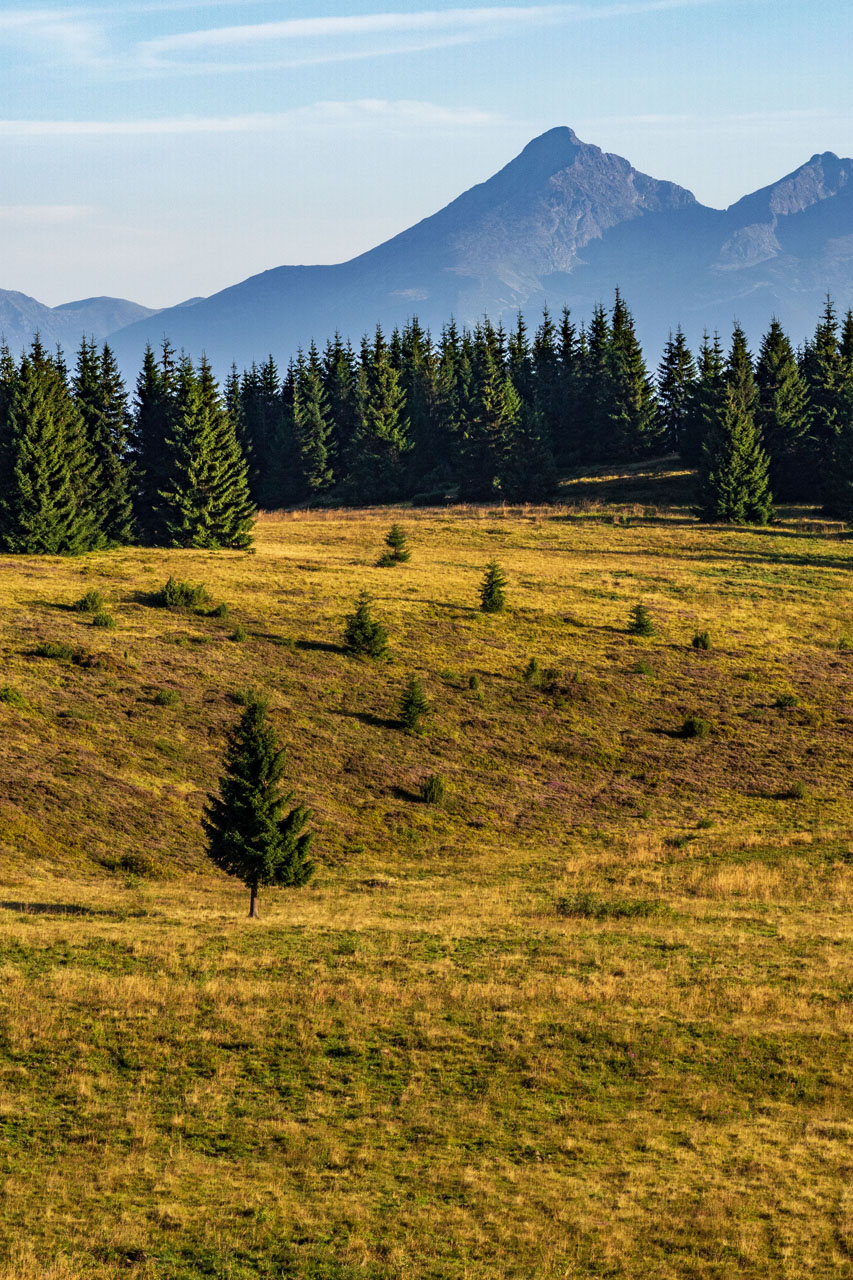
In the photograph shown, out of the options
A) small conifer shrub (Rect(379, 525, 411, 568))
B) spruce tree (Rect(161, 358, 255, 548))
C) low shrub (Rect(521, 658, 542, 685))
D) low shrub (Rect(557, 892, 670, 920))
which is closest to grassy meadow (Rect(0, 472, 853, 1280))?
low shrub (Rect(557, 892, 670, 920))

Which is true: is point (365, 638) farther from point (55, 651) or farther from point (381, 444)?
point (381, 444)

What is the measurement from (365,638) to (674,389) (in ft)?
263

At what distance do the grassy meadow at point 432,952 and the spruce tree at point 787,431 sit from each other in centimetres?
4440

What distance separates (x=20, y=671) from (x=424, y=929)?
2435 centimetres

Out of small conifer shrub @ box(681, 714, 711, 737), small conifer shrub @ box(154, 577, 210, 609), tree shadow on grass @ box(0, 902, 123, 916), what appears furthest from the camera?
small conifer shrub @ box(154, 577, 210, 609)

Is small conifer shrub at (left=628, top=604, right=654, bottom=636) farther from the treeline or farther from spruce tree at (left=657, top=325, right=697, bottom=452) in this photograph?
spruce tree at (left=657, top=325, right=697, bottom=452)

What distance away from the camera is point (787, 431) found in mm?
105688

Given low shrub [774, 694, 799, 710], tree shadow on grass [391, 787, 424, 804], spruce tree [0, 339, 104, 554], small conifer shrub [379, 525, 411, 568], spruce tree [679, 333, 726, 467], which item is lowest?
tree shadow on grass [391, 787, 424, 804]

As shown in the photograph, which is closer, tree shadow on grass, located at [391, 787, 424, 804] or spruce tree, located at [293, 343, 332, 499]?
tree shadow on grass, located at [391, 787, 424, 804]

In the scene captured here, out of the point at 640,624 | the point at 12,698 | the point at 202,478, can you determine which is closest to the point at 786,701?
the point at 640,624

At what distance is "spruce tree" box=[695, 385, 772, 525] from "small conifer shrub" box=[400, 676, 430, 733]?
55.7 metres

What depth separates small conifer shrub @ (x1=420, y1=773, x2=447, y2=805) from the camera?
41562mm

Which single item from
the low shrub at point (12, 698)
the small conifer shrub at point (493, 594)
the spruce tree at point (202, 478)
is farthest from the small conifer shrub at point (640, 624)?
the low shrub at point (12, 698)

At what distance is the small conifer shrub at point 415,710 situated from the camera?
46.7 metres
